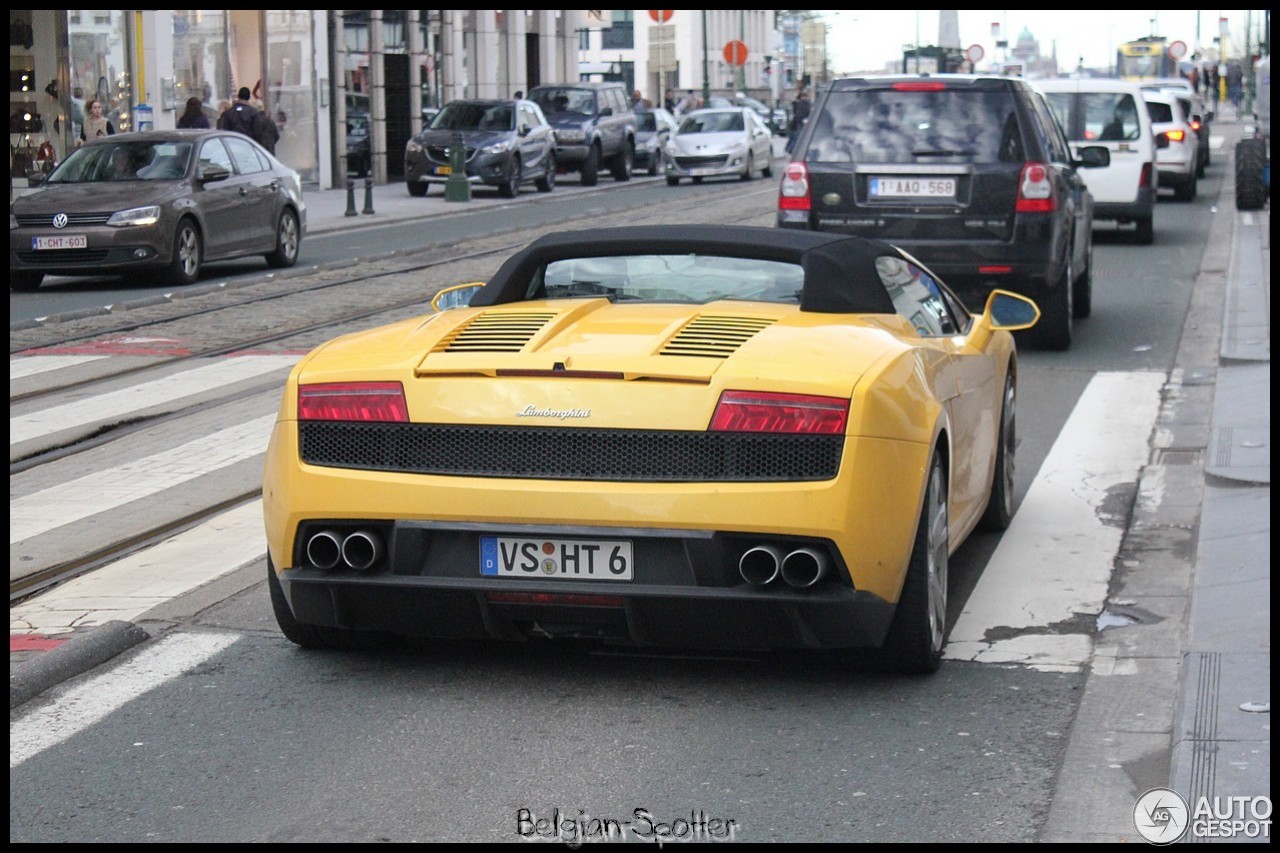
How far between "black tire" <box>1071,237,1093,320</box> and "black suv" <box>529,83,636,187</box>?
24424 millimetres

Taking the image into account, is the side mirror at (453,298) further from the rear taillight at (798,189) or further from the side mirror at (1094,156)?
the side mirror at (1094,156)

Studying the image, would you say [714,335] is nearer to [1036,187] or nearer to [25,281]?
[1036,187]

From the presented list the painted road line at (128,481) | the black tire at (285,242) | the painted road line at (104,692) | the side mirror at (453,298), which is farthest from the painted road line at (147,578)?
the black tire at (285,242)

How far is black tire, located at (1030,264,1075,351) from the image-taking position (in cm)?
1282

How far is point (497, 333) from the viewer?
543 cm

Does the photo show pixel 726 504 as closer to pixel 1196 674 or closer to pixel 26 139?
pixel 1196 674

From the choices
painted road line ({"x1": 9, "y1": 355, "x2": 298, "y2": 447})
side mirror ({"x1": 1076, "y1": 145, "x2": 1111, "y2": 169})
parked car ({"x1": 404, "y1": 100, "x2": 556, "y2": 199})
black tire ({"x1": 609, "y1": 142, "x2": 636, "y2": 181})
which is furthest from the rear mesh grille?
black tire ({"x1": 609, "y1": 142, "x2": 636, "y2": 181})

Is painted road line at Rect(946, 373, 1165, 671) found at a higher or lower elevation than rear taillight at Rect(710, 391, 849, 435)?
lower

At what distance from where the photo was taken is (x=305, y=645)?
5645 mm

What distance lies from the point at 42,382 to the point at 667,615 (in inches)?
314

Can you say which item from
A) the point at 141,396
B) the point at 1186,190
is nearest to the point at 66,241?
the point at 141,396

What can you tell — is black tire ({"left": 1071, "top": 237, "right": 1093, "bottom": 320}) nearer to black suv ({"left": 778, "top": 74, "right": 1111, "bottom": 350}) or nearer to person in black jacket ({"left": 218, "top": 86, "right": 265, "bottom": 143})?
black suv ({"left": 778, "top": 74, "right": 1111, "bottom": 350})

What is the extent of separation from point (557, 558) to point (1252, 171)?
23.7 metres

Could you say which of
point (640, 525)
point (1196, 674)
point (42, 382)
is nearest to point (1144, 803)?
point (1196, 674)
